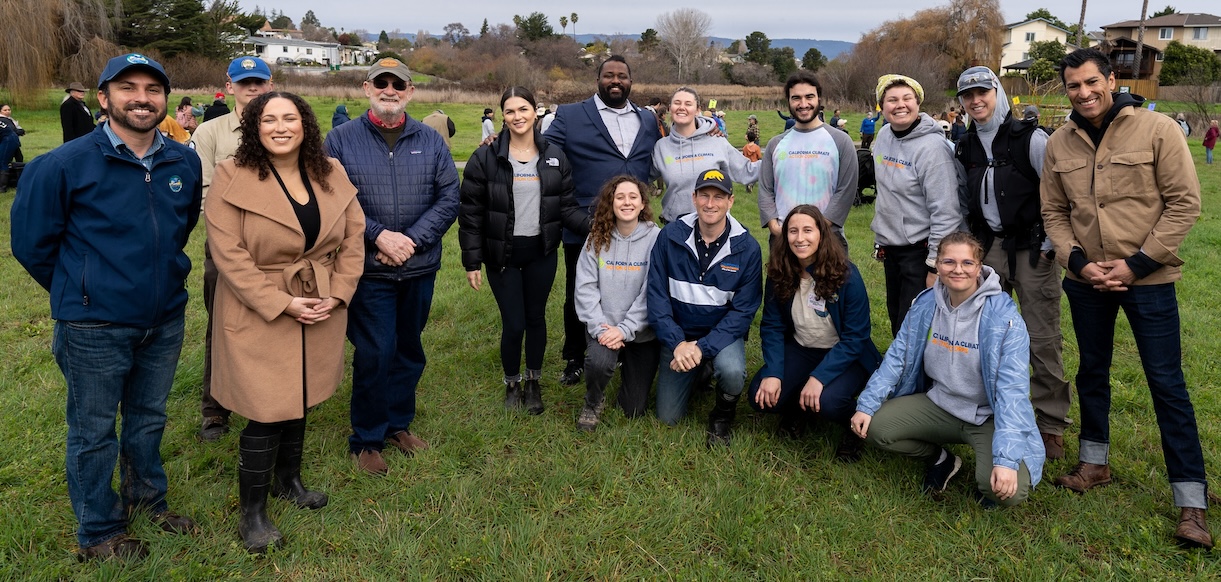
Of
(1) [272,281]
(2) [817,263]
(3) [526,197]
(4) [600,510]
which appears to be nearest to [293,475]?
(1) [272,281]

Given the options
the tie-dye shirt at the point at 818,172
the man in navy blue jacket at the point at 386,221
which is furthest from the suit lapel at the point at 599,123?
the man in navy blue jacket at the point at 386,221

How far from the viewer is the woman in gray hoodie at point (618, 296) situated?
4797 mm

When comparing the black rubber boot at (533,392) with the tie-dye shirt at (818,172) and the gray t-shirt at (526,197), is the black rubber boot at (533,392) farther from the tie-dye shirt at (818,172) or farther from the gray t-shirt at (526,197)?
the tie-dye shirt at (818,172)

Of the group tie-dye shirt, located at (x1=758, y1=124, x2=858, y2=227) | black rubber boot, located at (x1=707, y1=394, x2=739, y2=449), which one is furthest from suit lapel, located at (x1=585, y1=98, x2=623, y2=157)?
black rubber boot, located at (x1=707, y1=394, x2=739, y2=449)

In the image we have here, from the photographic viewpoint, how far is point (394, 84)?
4.12 metres

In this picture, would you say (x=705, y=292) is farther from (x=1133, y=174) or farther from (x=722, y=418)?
(x=1133, y=174)

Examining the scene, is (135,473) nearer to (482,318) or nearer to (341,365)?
(341,365)

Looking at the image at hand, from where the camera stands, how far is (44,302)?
748 cm

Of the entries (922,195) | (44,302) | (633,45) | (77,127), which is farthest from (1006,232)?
(633,45)

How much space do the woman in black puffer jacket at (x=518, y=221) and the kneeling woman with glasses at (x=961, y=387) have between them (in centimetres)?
211

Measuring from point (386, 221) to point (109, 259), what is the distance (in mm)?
1374

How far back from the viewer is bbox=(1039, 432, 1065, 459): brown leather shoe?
14.4ft

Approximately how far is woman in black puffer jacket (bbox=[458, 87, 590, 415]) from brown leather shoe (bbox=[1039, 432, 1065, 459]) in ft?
9.86

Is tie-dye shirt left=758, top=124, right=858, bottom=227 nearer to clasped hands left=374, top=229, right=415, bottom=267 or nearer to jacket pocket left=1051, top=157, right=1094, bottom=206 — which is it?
jacket pocket left=1051, top=157, right=1094, bottom=206
